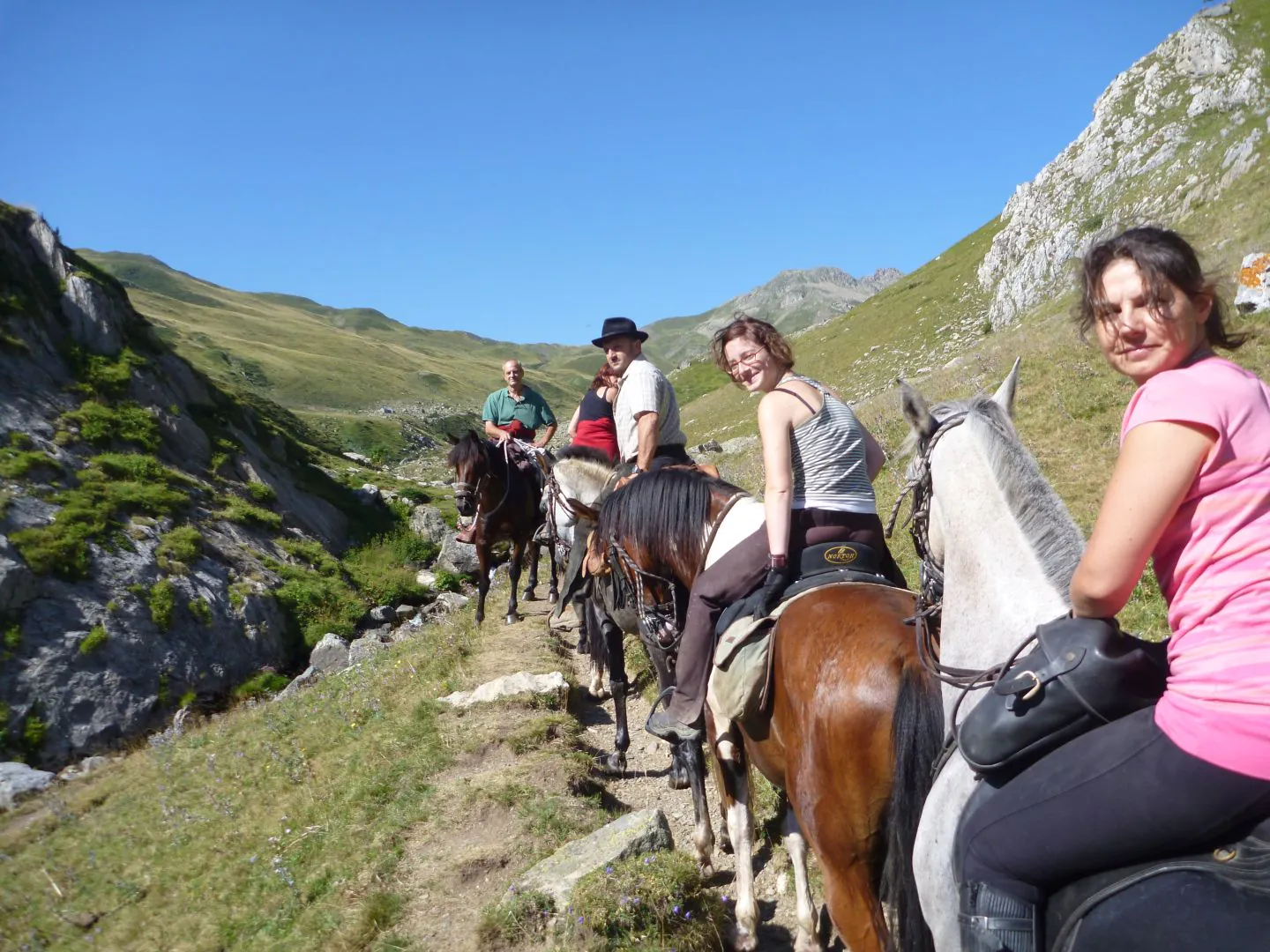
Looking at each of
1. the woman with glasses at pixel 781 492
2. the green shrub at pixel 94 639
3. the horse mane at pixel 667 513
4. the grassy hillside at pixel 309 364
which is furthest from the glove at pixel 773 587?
the grassy hillside at pixel 309 364

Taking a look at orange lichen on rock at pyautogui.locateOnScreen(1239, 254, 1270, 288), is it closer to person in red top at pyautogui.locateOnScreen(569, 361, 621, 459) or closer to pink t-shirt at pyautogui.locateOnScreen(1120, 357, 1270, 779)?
person in red top at pyautogui.locateOnScreen(569, 361, 621, 459)

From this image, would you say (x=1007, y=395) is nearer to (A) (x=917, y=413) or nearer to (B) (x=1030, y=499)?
(A) (x=917, y=413)

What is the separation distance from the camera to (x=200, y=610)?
14.4 m

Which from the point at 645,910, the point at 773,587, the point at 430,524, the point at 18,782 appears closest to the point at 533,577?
the point at 18,782

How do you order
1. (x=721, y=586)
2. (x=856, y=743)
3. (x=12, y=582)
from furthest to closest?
(x=12, y=582) → (x=721, y=586) → (x=856, y=743)

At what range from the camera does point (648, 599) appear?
533 cm

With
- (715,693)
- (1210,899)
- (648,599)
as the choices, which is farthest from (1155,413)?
(648,599)

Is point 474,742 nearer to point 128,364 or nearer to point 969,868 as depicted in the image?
point 969,868

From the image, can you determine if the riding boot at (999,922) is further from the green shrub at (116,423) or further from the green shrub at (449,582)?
the green shrub at (116,423)

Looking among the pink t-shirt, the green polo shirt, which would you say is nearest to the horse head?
the green polo shirt

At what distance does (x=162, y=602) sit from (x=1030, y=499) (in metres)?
15.7

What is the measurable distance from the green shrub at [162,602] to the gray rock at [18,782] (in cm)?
331

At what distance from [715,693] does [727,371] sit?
72.7 inches

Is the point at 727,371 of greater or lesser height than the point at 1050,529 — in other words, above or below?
above
